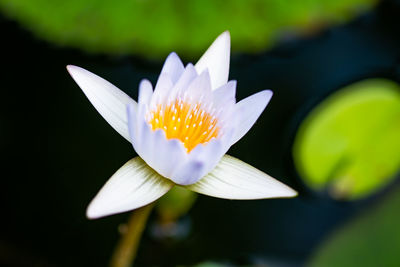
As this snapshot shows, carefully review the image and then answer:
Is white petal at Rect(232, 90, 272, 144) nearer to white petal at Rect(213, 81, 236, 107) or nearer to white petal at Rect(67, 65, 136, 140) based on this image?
white petal at Rect(213, 81, 236, 107)

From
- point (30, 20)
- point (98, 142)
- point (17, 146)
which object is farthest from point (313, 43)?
point (17, 146)

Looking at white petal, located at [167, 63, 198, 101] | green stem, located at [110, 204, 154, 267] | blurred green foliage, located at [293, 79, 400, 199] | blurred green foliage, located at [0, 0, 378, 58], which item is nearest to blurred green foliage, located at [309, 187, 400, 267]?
blurred green foliage, located at [293, 79, 400, 199]

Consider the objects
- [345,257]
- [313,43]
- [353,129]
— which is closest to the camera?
[345,257]

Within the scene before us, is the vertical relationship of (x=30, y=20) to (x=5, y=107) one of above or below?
above

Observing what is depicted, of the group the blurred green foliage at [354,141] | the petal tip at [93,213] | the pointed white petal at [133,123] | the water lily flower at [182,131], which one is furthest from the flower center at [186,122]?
the blurred green foliage at [354,141]

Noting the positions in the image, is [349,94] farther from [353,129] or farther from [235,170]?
[235,170]

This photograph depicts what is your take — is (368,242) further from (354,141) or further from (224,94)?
(224,94)

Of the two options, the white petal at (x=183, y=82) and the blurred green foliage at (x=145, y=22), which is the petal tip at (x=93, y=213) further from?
the blurred green foliage at (x=145, y=22)
